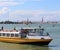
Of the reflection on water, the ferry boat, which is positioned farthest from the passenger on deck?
the reflection on water

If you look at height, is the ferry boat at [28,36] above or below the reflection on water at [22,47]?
above

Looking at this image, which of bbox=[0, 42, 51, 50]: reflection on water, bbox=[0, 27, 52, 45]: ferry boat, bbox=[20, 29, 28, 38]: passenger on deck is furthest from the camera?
bbox=[20, 29, 28, 38]: passenger on deck

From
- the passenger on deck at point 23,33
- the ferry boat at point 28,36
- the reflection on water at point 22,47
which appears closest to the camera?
the reflection on water at point 22,47

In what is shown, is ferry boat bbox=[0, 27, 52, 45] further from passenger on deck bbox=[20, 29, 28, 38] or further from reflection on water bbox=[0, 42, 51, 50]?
reflection on water bbox=[0, 42, 51, 50]

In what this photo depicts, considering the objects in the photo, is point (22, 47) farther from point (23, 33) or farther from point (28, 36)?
point (23, 33)

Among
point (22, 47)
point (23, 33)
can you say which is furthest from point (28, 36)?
point (22, 47)

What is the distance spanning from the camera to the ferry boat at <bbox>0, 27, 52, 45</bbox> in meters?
43.6

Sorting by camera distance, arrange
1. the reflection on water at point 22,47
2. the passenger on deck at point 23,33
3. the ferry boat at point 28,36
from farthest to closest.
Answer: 1. the passenger on deck at point 23,33
2. the ferry boat at point 28,36
3. the reflection on water at point 22,47

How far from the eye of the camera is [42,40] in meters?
43.2

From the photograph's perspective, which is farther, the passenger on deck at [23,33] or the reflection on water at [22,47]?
the passenger on deck at [23,33]

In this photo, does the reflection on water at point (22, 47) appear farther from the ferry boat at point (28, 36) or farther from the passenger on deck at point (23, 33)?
the passenger on deck at point (23, 33)

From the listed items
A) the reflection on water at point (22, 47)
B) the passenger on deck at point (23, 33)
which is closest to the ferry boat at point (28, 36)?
the passenger on deck at point (23, 33)

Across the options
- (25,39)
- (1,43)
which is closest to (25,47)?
(25,39)

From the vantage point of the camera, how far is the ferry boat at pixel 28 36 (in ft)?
143
